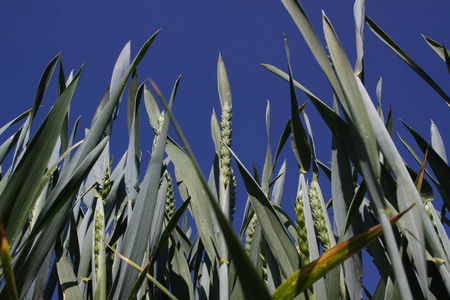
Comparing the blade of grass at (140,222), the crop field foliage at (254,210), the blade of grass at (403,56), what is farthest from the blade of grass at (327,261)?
the blade of grass at (403,56)

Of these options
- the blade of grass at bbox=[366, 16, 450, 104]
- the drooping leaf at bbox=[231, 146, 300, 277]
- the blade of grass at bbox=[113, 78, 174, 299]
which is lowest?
the drooping leaf at bbox=[231, 146, 300, 277]

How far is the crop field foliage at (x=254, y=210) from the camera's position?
447mm

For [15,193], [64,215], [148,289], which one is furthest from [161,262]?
[15,193]

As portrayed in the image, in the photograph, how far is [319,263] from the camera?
0.46 metres

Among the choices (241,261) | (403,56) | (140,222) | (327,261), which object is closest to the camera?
(241,261)

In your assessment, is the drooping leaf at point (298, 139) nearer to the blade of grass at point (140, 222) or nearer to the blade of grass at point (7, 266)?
the blade of grass at point (140, 222)

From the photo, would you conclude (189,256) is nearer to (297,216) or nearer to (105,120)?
(297,216)

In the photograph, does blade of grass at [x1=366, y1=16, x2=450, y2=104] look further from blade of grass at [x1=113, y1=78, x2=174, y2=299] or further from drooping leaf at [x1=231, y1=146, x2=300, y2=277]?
blade of grass at [x1=113, y1=78, x2=174, y2=299]

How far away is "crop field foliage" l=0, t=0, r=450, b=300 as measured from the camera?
0.45m

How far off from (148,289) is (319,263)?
438 millimetres

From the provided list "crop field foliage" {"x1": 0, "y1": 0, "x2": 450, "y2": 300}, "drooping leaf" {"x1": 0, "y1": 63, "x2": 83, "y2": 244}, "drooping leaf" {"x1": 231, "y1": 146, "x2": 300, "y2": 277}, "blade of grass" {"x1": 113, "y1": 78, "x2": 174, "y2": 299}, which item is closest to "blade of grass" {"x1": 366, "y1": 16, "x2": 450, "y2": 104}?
"crop field foliage" {"x1": 0, "y1": 0, "x2": 450, "y2": 300}

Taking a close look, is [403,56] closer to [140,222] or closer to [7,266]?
[140,222]

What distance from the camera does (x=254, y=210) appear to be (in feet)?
2.23

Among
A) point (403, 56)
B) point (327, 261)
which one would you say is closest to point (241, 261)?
point (327, 261)
